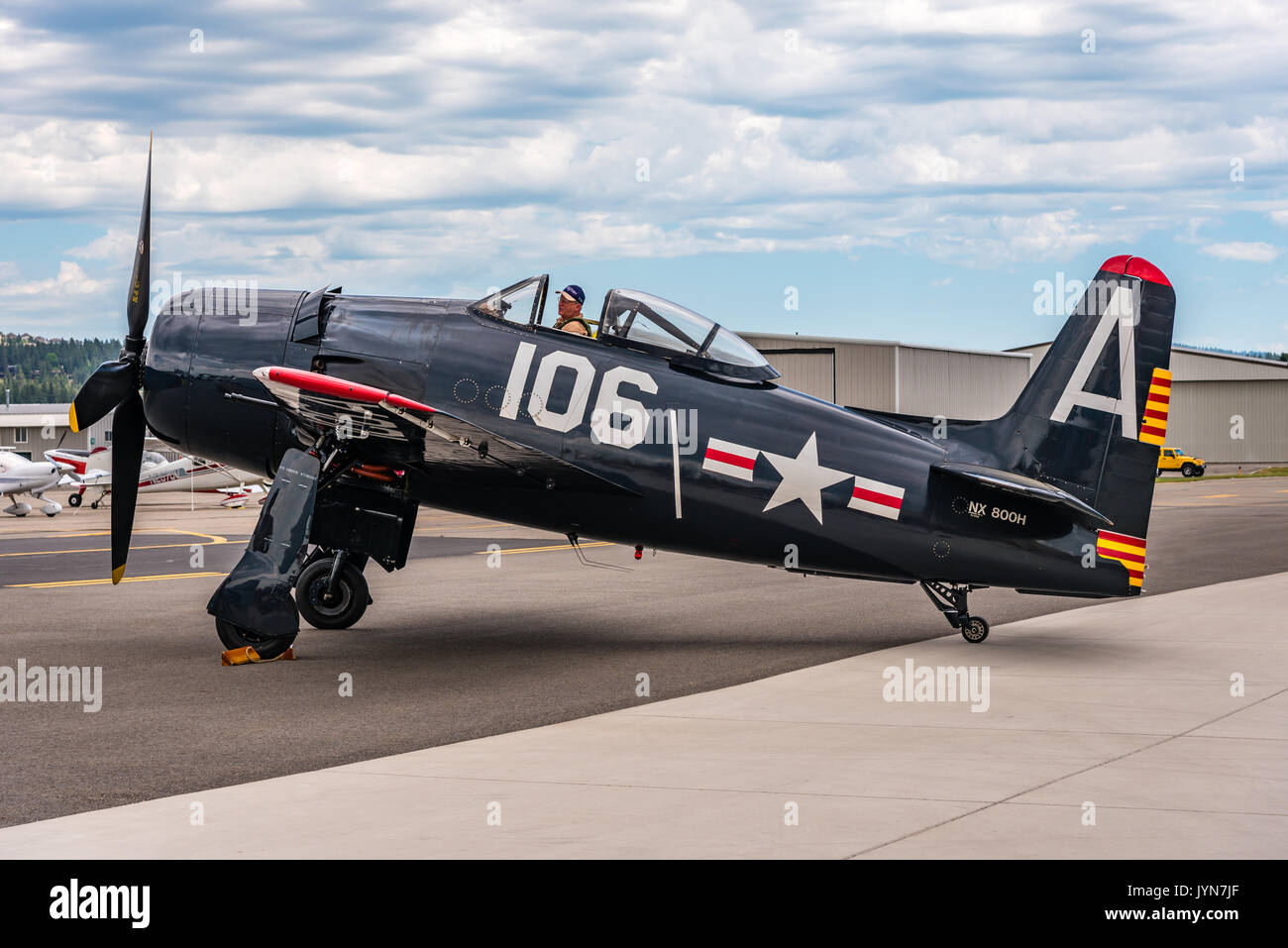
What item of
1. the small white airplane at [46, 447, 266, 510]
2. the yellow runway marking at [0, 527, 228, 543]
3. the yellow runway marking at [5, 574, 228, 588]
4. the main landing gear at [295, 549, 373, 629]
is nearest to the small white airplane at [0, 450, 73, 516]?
the small white airplane at [46, 447, 266, 510]

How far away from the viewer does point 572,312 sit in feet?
36.0

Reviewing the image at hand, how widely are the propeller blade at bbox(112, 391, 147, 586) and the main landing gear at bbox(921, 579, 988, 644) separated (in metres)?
7.18

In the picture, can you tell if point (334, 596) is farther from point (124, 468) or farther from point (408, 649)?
point (124, 468)

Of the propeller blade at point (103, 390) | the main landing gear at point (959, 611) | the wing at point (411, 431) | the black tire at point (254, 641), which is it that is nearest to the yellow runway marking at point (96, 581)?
the propeller blade at point (103, 390)

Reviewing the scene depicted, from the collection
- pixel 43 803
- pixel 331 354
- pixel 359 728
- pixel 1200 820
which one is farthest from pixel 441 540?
pixel 1200 820

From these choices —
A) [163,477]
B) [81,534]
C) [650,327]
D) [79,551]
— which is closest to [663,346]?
[650,327]

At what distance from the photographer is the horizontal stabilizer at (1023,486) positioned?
9.92 m

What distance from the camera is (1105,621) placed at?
12781mm

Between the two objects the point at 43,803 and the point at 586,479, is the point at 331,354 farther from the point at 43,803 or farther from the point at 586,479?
the point at 43,803

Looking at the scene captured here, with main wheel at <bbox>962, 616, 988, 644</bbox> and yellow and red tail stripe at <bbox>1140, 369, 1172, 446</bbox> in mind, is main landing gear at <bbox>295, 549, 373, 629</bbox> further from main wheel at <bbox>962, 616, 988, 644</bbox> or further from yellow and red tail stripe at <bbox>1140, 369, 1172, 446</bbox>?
yellow and red tail stripe at <bbox>1140, 369, 1172, 446</bbox>

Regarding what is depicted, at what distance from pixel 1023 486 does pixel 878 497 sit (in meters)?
1.18

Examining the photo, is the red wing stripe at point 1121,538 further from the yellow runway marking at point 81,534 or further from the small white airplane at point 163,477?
the small white airplane at point 163,477
